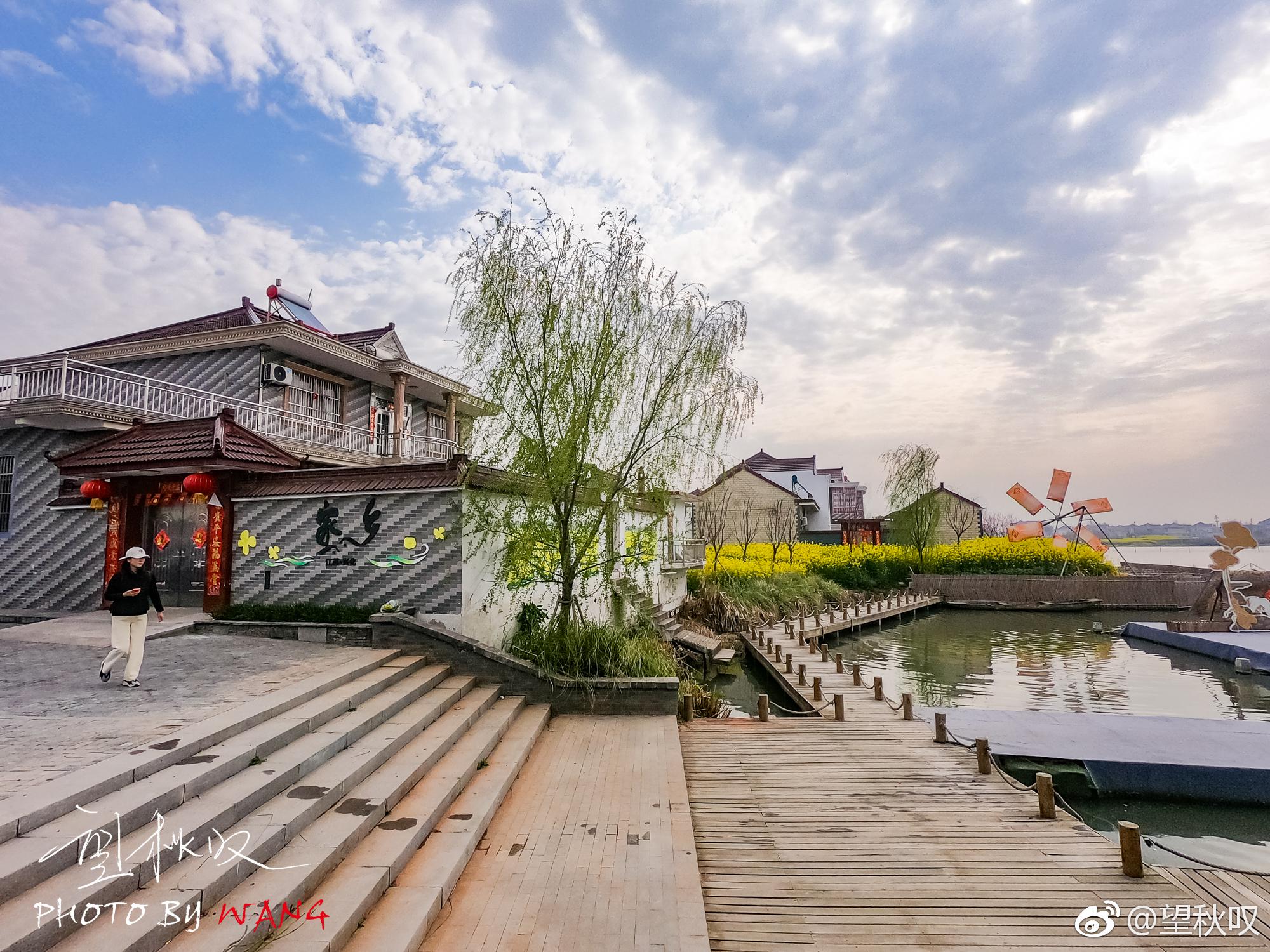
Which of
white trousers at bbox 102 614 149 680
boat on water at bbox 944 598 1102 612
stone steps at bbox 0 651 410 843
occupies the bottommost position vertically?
boat on water at bbox 944 598 1102 612

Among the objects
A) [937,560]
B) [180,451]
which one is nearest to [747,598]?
[937,560]

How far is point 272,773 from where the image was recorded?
446cm

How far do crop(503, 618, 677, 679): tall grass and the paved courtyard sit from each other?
89.5 inches

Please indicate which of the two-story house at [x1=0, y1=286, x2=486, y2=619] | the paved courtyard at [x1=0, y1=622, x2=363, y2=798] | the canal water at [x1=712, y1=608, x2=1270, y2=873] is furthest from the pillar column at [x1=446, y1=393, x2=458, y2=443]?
the paved courtyard at [x1=0, y1=622, x2=363, y2=798]

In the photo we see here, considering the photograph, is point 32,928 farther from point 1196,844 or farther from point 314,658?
point 1196,844

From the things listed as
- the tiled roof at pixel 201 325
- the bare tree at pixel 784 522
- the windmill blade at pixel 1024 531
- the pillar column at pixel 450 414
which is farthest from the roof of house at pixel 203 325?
the windmill blade at pixel 1024 531

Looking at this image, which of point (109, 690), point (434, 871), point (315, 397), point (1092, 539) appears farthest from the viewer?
point (1092, 539)

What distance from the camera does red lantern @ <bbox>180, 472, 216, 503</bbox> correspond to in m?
10.3

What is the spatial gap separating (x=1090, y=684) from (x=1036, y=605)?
14872 mm

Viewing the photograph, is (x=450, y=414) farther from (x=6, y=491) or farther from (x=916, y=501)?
(x=916, y=501)

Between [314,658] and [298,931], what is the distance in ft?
16.8

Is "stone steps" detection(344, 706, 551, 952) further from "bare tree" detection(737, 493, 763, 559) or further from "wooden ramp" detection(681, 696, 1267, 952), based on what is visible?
"bare tree" detection(737, 493, 763, 559)

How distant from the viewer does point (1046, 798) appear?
18.0 feet

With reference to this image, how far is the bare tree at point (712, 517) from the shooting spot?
29.5 metres
